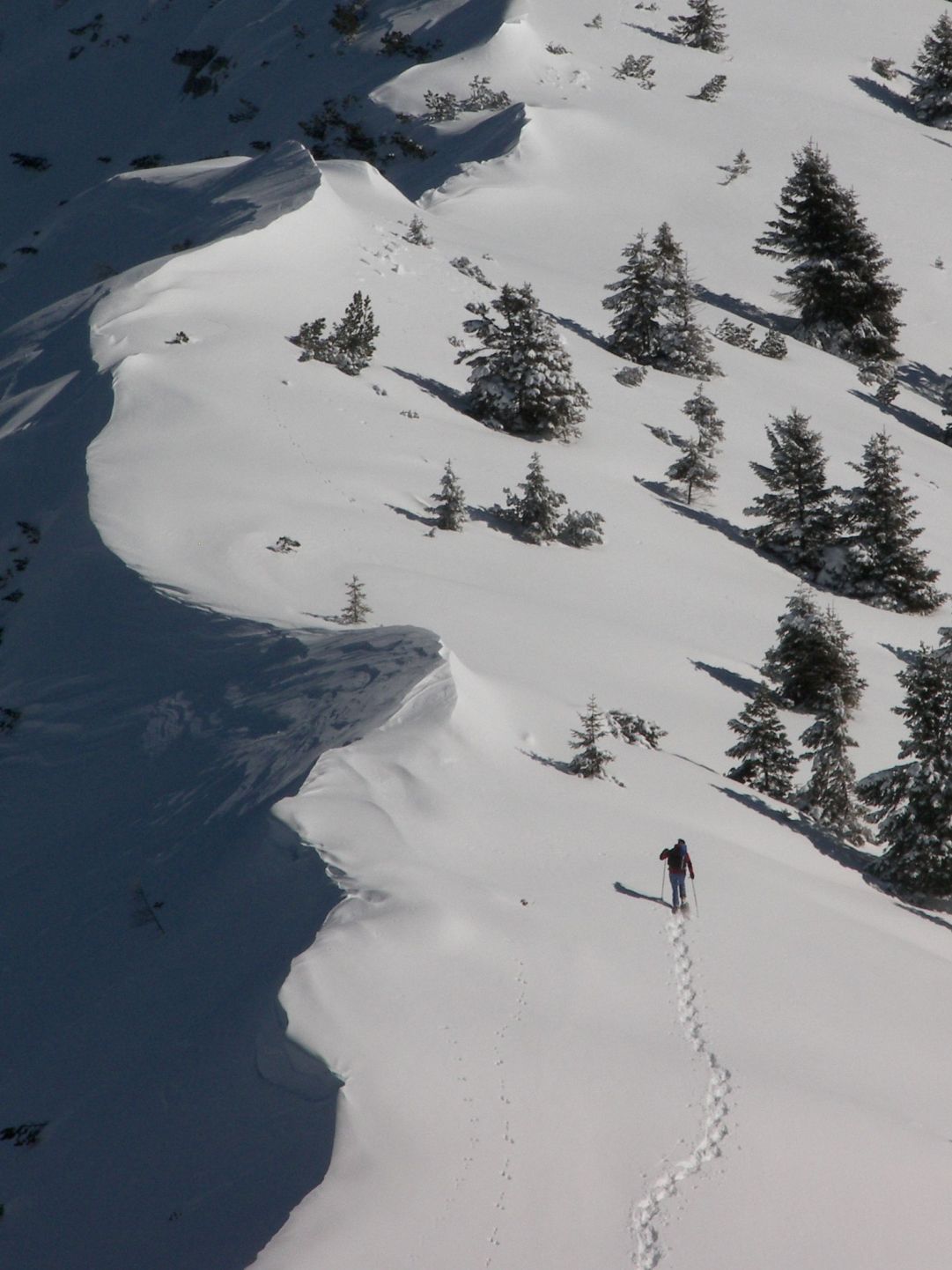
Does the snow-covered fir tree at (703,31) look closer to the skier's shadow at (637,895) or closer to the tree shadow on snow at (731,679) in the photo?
the tree shadow on snow at (731,679)

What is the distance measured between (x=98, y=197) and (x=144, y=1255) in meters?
44.4

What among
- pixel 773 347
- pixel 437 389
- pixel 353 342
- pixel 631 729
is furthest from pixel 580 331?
pixel 631 729

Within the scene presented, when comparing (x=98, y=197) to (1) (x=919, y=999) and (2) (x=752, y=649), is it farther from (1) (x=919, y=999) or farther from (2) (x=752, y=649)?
(1) (x=919, y=999)

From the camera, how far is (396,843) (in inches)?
439

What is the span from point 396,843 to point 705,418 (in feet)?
79.4

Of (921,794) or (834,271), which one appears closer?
(921,794)

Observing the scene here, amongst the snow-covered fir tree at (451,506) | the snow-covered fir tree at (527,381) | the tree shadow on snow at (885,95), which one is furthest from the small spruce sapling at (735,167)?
the snow-covered fir tree at (451,506)

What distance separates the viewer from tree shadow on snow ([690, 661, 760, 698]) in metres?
20.7

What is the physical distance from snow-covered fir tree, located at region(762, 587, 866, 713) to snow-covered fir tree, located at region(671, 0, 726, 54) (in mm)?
55267

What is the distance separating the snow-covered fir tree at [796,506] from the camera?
2928 cm

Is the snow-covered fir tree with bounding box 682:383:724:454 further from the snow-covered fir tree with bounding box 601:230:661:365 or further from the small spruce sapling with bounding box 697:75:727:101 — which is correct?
the small spruce sapling with bounding box 697:75:727:101

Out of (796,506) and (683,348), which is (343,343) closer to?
(796,506)

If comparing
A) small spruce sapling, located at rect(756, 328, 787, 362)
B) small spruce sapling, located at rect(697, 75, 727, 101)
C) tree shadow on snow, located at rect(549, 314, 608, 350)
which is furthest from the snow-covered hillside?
small spruce sapling, located at rect(697, 75, 727, 101)

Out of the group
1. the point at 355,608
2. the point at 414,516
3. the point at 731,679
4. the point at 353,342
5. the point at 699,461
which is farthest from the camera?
the point at 699,461
